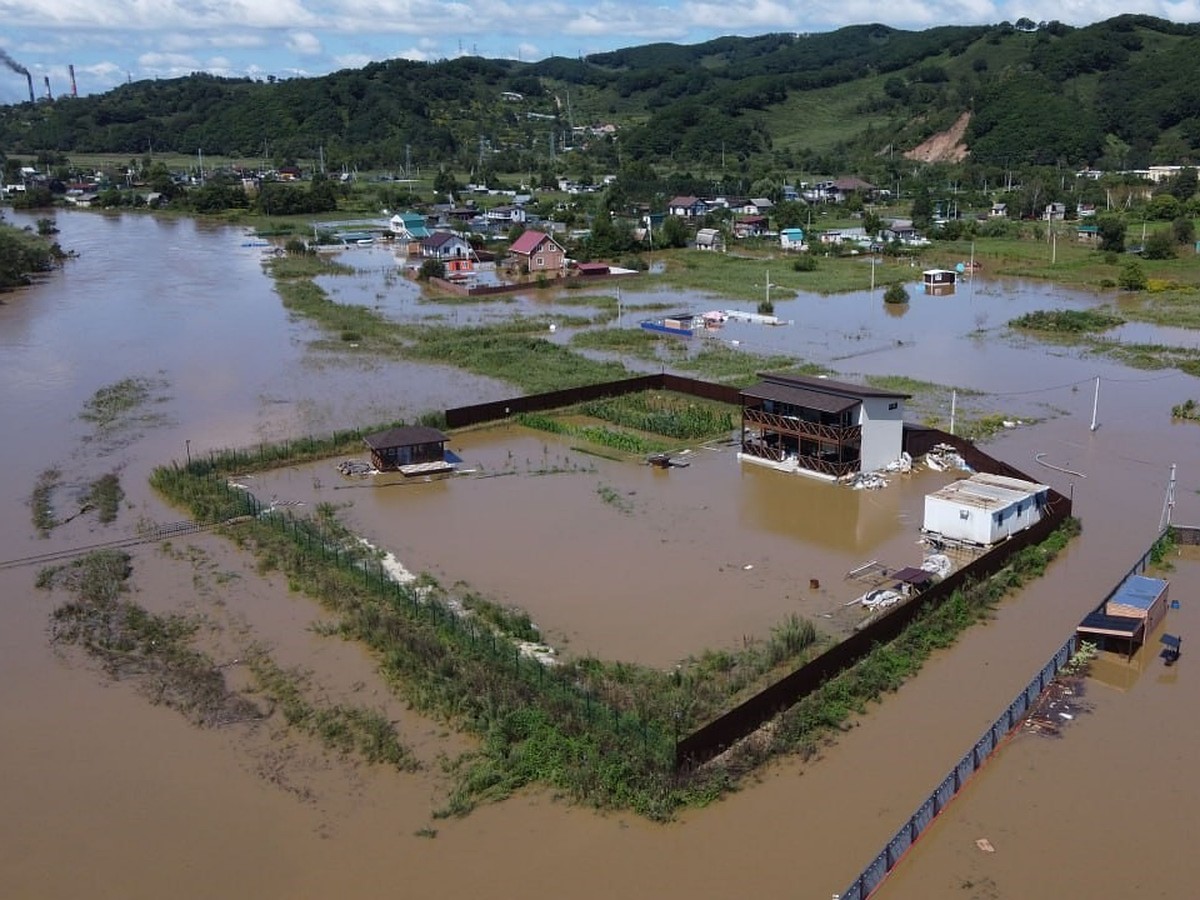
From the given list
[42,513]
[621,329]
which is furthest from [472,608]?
[621,329]

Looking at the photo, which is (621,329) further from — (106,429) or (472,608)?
(472,608)

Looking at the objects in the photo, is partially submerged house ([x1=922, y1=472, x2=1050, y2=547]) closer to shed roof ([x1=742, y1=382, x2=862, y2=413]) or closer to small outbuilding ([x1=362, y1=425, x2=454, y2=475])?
shed roof ([x1=742, y1=382, x2=862, y2=413])

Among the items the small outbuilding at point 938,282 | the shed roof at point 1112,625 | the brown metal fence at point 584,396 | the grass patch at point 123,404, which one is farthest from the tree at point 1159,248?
the grass patch at point 123,404

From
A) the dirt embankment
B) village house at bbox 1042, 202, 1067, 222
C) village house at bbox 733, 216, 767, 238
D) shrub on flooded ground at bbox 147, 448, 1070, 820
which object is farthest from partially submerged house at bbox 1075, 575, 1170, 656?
the dirt embankment

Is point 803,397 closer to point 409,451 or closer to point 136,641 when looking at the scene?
point 409,451

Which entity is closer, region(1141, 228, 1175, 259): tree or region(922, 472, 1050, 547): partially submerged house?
region(922, 472, 1050, 547): partially submerged house

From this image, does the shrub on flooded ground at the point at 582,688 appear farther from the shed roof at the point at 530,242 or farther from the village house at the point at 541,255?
the shed roof at the point at 530,242
